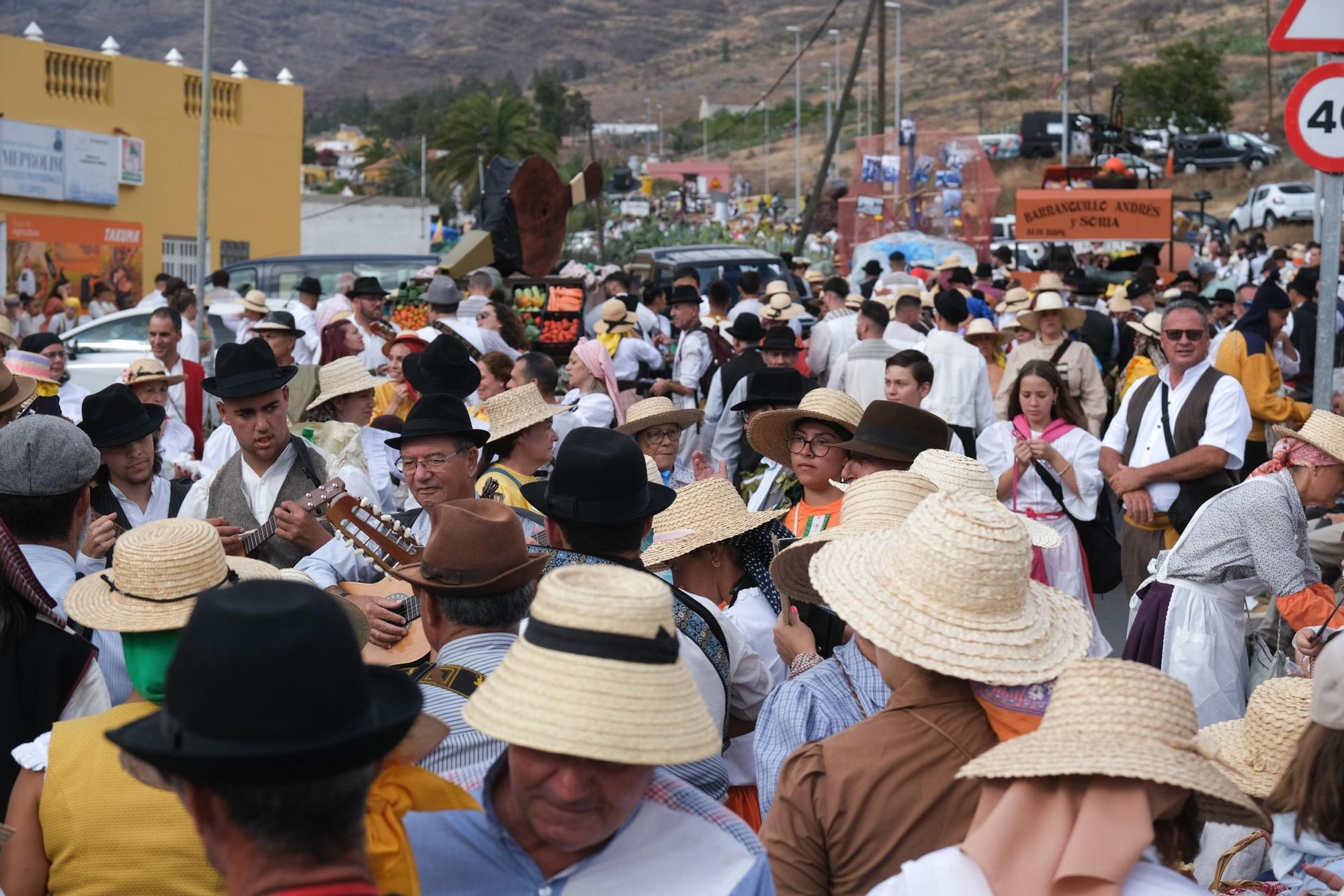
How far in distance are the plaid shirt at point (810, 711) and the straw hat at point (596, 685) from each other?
1.03m

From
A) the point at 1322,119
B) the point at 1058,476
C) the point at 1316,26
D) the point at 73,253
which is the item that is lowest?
the point at 1058,476

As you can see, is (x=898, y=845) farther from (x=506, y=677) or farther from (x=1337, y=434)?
(x=1337, y=434)

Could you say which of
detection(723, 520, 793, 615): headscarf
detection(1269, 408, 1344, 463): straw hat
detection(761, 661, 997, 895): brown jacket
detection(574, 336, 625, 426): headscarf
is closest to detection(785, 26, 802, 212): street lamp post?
detection(574, 336, 625, 426): headscarf

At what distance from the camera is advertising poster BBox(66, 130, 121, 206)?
3225 centimetres

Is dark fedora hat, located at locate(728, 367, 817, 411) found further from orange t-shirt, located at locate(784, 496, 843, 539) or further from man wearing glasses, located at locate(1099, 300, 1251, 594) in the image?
orange t-shirt, located at locate(784, 496, 843, 539)

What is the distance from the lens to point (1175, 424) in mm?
7902

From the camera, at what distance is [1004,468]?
7836mm

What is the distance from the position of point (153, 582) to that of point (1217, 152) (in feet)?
197

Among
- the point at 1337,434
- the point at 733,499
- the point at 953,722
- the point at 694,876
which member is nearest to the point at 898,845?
the point at 953,722

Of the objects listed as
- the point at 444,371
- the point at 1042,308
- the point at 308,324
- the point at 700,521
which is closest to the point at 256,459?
the point at 444,371

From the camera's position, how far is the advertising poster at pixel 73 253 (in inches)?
1204

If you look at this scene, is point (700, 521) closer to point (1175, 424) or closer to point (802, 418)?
point (802, 418)

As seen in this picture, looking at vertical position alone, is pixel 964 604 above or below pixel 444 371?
below

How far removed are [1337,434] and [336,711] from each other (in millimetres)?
4759
